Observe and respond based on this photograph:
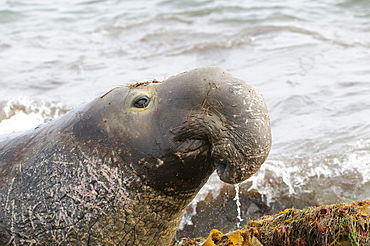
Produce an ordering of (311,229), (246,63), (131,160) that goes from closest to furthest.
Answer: (131,160), (311,229), (246,63)

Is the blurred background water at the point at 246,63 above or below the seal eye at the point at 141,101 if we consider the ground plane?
below

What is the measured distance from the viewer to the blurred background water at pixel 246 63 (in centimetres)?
642

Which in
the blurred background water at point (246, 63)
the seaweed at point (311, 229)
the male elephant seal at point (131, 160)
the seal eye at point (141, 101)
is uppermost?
the seal eye at point (141, 101)

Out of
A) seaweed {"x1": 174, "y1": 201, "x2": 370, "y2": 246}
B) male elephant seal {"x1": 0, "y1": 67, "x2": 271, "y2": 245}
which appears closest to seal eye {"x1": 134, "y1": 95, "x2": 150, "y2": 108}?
male elephant seal {"x1": 0, "y1": 67, "x2": 271, "y2": 245}

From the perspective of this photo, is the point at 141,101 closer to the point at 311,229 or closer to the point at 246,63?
the point at 311,229

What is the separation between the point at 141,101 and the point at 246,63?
8704mm

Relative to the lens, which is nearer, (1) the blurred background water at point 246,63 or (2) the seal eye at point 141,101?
(2) the seal eye at point 141,101

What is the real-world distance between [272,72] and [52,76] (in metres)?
4.71

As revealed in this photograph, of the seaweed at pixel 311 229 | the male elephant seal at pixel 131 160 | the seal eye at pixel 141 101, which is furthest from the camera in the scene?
the seaweed at pixel 311 229

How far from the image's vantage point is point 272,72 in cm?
1087

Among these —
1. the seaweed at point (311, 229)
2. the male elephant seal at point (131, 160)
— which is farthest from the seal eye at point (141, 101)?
the seaweed at point (311, 229)

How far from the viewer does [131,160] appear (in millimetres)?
3318

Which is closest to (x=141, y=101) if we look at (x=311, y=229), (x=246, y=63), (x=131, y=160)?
(x=131, y=160)

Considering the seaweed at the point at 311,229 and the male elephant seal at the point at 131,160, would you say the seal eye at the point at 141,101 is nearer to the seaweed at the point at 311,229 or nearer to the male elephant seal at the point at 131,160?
the male elephant seal at the point at 131,160
